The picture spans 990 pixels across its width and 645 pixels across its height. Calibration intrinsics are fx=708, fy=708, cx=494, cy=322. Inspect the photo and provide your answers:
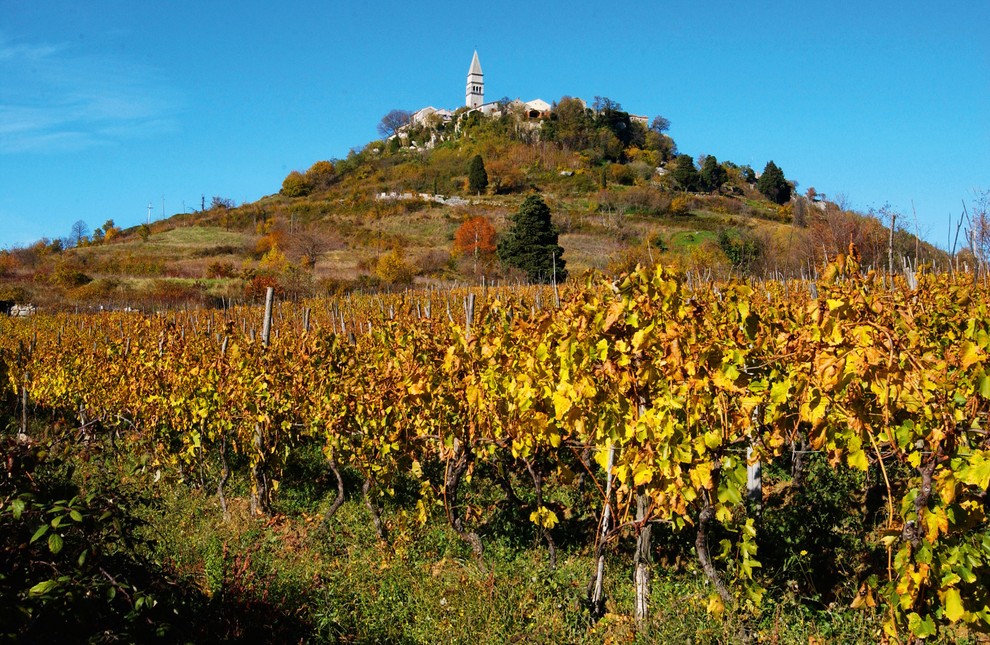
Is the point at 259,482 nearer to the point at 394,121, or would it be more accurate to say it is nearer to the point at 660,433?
the point at 660,433

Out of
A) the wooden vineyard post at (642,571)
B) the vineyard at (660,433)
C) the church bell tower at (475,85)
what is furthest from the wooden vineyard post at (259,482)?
the church bell tower at (475,85)

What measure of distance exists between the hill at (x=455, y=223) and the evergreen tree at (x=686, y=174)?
14 centimetres

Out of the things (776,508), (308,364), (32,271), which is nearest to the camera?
(776,508)

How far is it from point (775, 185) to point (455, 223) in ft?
113

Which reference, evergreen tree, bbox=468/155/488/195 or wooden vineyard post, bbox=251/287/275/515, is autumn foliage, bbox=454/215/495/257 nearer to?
evergreen tree, bbox=468/155/488/195

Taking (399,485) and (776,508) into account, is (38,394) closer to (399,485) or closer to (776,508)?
(399,485)

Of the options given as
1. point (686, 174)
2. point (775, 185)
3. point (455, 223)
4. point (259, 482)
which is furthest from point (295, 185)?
point (259, 482)

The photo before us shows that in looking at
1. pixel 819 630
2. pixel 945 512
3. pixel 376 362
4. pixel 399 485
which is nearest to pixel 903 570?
pixel 945 512

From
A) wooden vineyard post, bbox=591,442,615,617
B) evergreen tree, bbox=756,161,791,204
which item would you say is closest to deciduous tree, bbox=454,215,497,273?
wooden vineyard post, bbox=591,442,615,617

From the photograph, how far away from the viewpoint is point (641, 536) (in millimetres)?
3676

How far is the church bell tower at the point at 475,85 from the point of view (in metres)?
106

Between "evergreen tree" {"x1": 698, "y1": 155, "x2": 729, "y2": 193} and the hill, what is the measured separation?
7.8 inches

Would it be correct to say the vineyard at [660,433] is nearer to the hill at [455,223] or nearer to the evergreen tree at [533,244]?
the hill at [455,223]

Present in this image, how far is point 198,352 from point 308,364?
6.49ft
